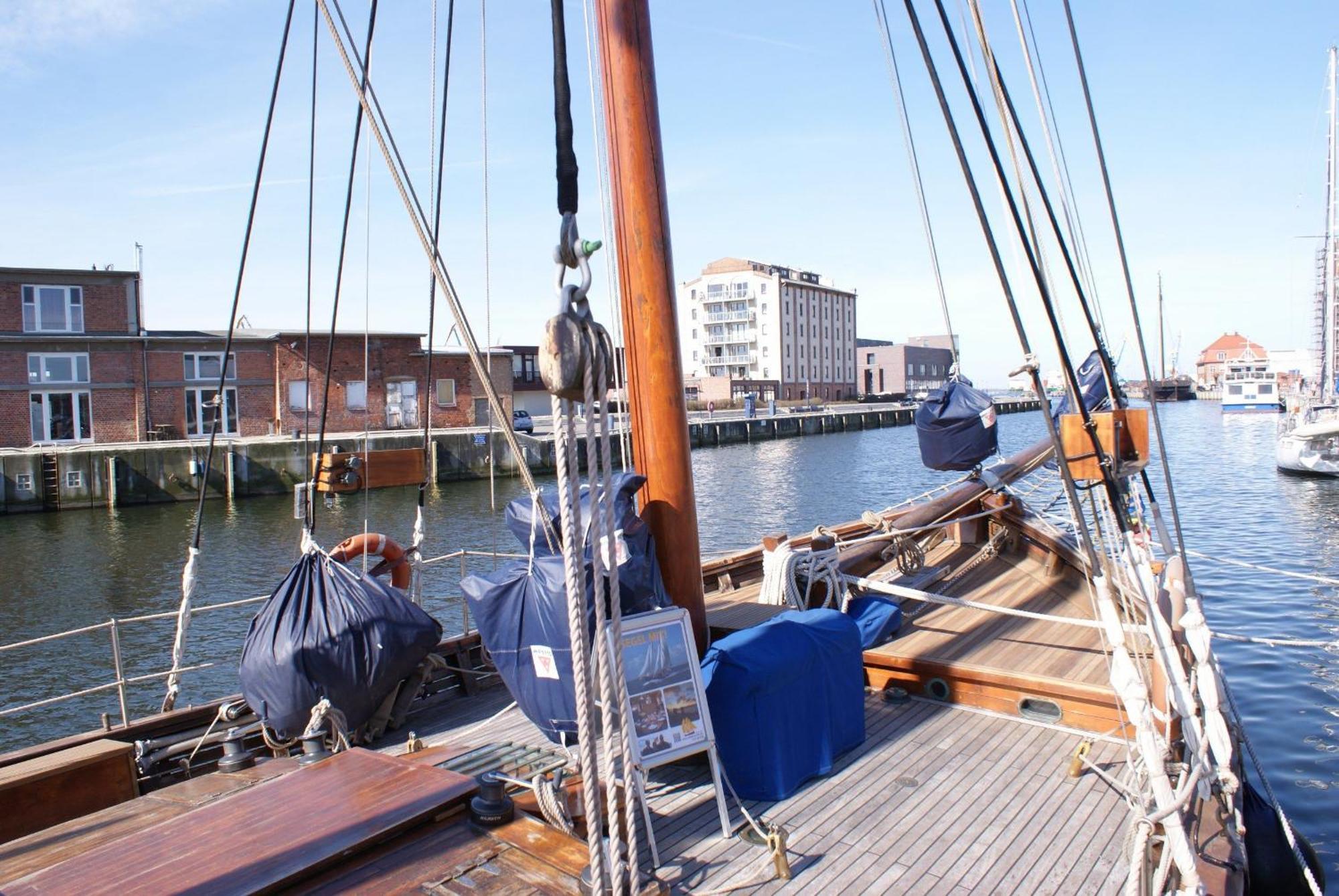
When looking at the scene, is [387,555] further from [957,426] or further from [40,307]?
[40,307]

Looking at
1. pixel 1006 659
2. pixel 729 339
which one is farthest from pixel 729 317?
pixel 1006 659

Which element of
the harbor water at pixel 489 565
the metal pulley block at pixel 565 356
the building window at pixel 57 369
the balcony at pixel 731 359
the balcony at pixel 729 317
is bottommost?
the harbor water at pixel 489 565

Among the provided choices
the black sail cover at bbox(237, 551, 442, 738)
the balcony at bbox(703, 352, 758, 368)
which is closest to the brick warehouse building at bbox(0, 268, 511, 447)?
the black sail cover at bbox(237, 551, 442, 738)

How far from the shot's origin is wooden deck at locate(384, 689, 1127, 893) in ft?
14.9

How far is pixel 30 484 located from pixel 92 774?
126 ft

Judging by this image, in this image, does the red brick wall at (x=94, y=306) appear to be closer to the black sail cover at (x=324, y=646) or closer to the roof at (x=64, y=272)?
the roof at (x=64, y=272)

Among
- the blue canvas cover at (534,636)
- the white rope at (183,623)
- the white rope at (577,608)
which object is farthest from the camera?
the white rope at (183,623)

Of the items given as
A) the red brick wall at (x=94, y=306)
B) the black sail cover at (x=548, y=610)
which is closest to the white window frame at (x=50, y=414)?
the red brick wall at (x=94, y=306)

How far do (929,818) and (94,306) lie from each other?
1870 inches

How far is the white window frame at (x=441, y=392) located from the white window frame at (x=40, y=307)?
16.3m

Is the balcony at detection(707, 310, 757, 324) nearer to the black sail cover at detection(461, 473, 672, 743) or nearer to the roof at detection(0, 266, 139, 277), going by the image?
the roof at detection(0, 266, 139, 277)

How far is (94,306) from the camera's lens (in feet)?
139

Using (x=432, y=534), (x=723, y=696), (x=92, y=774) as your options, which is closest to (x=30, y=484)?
(x=432, y=534)

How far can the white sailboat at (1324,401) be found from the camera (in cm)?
3659
